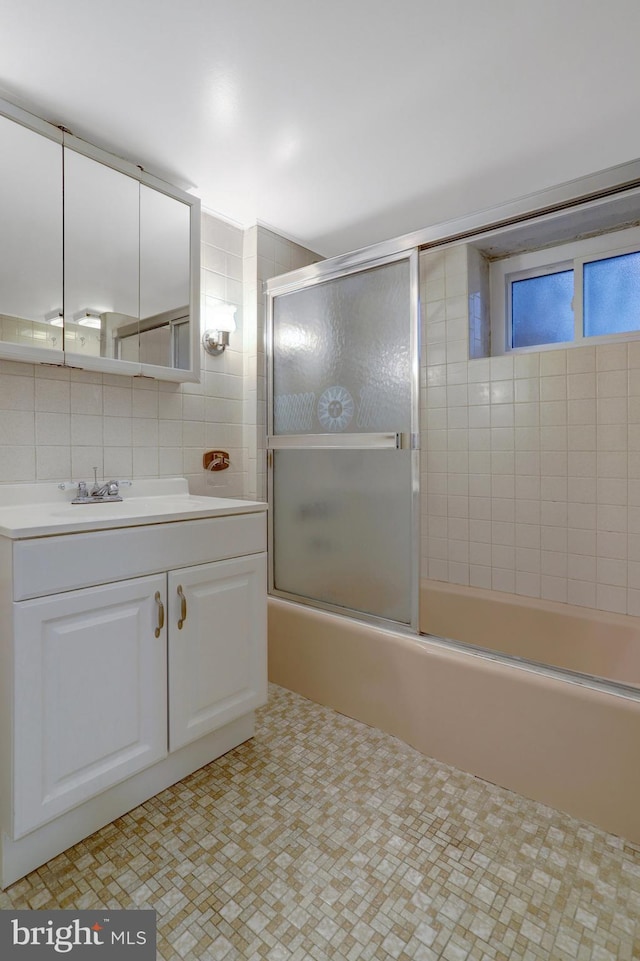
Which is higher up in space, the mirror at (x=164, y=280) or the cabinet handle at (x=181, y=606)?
the mirror at (x=164, y=280)

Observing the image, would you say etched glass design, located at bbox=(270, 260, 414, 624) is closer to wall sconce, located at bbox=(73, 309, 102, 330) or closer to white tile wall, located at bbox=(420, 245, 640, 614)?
white tile wall, located at bbox=(420, 245, 640, 614)

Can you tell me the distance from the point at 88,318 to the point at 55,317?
116 millimetres

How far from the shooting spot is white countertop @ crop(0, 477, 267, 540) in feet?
4.25

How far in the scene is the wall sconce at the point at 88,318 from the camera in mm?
1754

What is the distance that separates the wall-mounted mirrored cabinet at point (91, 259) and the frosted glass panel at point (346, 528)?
0.70 metres

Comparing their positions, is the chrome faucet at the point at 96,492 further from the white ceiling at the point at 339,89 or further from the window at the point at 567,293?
the window at the point at 567,293

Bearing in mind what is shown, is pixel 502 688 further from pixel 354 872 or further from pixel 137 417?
pixel 137 417

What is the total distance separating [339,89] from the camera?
1596mm

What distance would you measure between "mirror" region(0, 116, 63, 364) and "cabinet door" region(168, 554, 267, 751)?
911 mm

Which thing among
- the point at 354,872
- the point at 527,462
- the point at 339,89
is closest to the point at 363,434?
the point at 527,462

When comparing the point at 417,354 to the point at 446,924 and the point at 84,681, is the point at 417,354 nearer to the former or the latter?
the point at 84,681

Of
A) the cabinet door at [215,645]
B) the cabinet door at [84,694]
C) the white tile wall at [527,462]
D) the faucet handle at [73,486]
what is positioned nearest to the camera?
the cabinet door at [84,694]

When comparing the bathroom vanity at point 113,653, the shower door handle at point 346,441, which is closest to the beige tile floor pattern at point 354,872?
the bathroom vanity at point 113,653
